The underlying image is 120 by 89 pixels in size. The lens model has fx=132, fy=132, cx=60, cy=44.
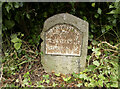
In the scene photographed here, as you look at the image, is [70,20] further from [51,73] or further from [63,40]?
[51,73]

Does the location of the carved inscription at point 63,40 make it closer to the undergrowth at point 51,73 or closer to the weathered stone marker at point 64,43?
the weathered stone marker at point 64,43

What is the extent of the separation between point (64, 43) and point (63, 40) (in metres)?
0.05

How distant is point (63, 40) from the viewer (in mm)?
2094

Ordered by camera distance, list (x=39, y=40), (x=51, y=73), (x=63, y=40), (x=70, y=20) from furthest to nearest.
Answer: (x=39, y=40) < (x=51, y=73) < (x=63, y=40) < (x=70, y=20)

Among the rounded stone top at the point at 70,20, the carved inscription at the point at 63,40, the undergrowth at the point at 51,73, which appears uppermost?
the rounded stone top at the point at 70,20

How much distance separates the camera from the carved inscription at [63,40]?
6.69 feet

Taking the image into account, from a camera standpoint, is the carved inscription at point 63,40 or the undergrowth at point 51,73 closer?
the undergrowth at point 51,73

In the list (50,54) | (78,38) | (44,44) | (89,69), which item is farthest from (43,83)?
(78,38)

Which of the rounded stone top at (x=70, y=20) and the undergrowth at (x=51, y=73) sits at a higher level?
the rounded stone top at (x=70, y=20)

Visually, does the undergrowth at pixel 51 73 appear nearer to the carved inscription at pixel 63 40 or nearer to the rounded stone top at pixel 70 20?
the carved inscription at pixel 63 40

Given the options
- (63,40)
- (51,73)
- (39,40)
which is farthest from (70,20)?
(51,73)

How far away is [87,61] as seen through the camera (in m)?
2.31

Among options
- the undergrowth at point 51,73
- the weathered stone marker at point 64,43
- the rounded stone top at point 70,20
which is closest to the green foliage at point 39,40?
the undergrowth at point 51,73

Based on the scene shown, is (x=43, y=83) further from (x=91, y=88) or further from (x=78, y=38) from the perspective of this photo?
(x=78, y=38)
